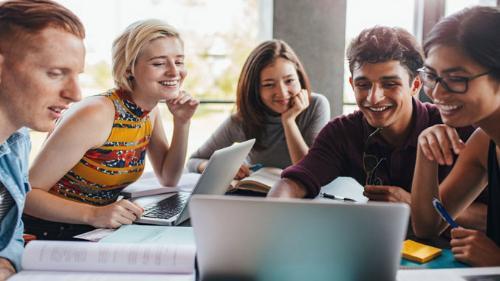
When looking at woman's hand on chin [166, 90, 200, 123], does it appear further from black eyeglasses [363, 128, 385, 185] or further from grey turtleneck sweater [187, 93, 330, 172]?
black eyeglasses [363, 128, 385, 185]

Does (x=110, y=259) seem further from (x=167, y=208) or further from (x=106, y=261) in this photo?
(x=167, y=208)

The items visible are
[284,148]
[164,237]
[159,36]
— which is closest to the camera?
[164,237]

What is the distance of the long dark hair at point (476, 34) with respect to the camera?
48.1 inches

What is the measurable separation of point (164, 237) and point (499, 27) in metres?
0.98

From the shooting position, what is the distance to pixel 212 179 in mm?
1413

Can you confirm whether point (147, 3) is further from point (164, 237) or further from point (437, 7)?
point (164, 237)

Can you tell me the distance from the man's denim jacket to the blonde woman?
0.23 m

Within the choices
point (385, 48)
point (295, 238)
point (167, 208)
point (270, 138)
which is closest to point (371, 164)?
point (385, 48)

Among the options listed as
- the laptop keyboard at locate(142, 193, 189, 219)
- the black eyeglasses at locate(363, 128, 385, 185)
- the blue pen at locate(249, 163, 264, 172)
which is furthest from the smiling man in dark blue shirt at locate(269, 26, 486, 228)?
the blue pen at locate(249, 163, 264, 172)

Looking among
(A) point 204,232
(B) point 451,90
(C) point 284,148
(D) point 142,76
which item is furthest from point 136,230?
(C) point 284,148

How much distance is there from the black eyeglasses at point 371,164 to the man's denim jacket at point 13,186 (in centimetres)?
111

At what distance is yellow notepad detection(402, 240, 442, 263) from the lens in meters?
1.10

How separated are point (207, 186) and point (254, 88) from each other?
1161 mm

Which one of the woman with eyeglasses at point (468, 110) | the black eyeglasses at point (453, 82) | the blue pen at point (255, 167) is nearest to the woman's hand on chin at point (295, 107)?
the blue pen at point (255, 167)
